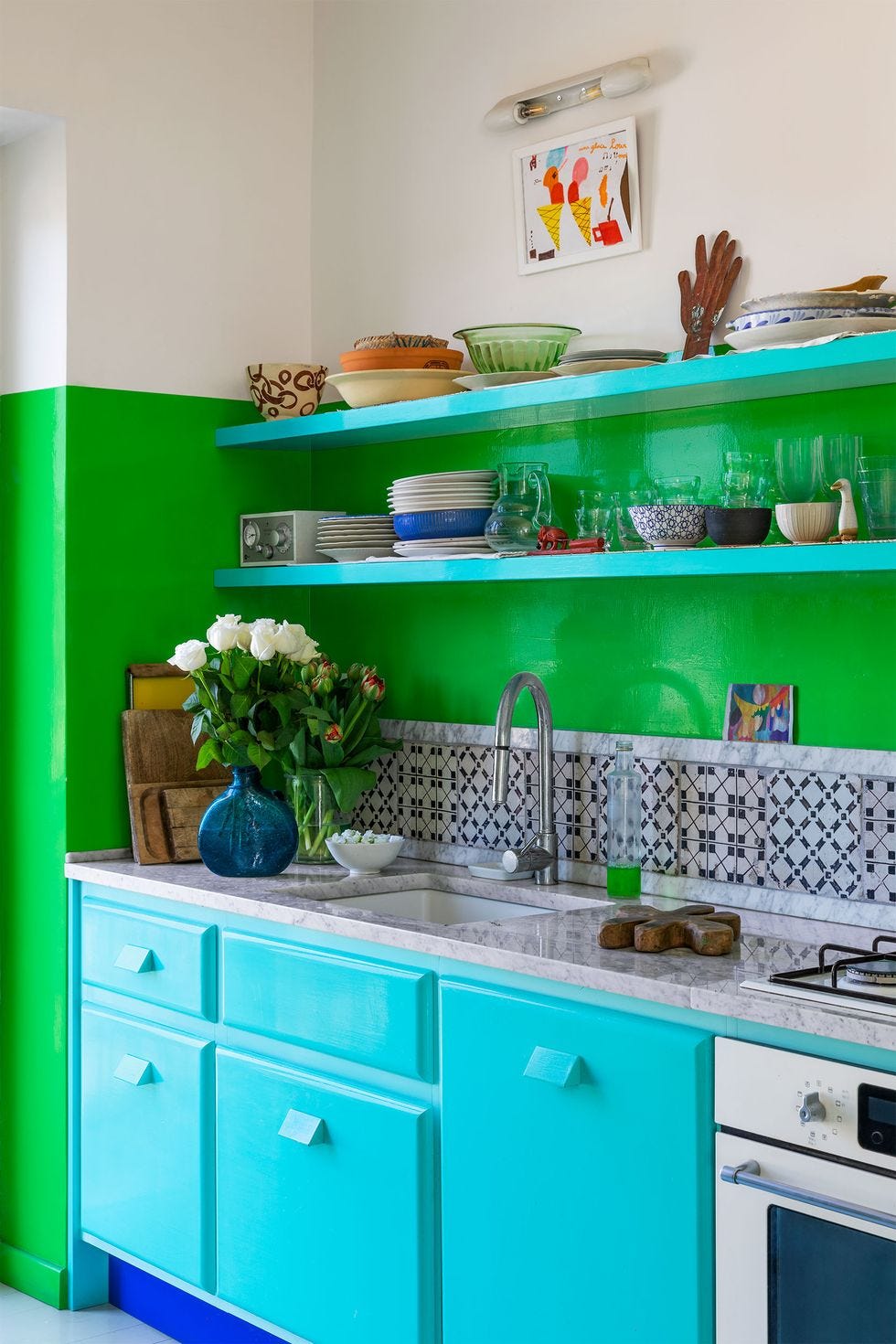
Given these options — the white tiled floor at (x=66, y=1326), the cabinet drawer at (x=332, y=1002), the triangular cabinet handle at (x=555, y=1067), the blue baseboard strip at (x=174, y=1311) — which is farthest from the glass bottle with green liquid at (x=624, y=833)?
the white tiled floor at (x=66, y=1326)

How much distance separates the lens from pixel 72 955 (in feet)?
11.1

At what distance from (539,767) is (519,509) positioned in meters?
0.50

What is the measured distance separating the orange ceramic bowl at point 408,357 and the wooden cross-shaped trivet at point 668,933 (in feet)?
4.27

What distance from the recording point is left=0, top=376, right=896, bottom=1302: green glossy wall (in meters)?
3.12

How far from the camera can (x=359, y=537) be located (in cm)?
334

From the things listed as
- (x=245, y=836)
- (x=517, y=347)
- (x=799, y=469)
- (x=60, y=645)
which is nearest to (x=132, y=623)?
(x=60, y=645)

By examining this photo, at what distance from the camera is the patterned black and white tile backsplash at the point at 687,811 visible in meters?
2.59

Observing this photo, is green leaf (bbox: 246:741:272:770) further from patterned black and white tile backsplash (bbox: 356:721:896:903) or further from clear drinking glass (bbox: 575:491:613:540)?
clear drinking glass (bbox: 575:491:613:540)

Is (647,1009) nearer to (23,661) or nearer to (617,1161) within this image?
(617,1161)

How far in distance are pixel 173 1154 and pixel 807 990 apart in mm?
1554

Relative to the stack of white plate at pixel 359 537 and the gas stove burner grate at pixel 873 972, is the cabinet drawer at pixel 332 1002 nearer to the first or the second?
the gas stove burner grate at pixel 873 972

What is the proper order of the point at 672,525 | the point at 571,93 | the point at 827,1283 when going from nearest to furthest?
the point at 827,1283
the point at 672,525
the point at 571,93

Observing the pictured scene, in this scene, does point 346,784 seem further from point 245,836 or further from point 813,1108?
point 813,1108

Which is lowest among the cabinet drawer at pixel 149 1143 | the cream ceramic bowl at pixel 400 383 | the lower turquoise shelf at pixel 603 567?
the cabinet drawer at pixel 149 1143
